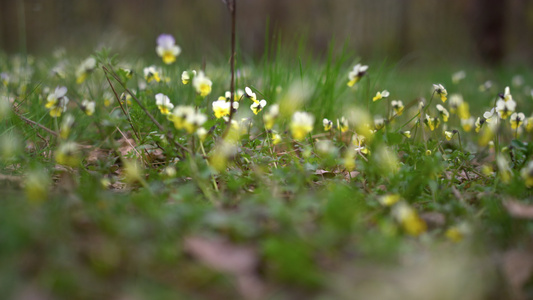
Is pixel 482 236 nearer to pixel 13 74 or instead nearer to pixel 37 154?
pixel 37 154

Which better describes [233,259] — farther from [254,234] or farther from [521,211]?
[521,211]

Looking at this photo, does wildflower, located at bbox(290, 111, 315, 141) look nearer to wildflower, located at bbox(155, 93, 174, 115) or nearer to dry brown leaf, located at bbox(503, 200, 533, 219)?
wildflower, located at bbox(155, 93, 174, 115)

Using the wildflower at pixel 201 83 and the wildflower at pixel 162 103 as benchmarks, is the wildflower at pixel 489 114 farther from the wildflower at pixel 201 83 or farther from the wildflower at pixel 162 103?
the wildflower at pixel 162 103

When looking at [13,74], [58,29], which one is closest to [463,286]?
[13,74]

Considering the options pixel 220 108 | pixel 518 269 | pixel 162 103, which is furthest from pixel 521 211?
pixel 162 103

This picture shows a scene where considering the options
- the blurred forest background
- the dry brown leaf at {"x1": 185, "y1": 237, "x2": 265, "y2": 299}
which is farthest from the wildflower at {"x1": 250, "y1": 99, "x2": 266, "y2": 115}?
the blurred forest background

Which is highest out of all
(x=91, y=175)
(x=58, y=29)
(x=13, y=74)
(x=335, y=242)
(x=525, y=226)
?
(x=58, y=29)

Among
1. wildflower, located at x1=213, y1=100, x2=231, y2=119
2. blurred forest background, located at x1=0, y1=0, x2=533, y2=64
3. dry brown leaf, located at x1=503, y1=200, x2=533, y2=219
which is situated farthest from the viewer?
blurred forest background, located at x1=0, y1=0, x2=533, y2=64
